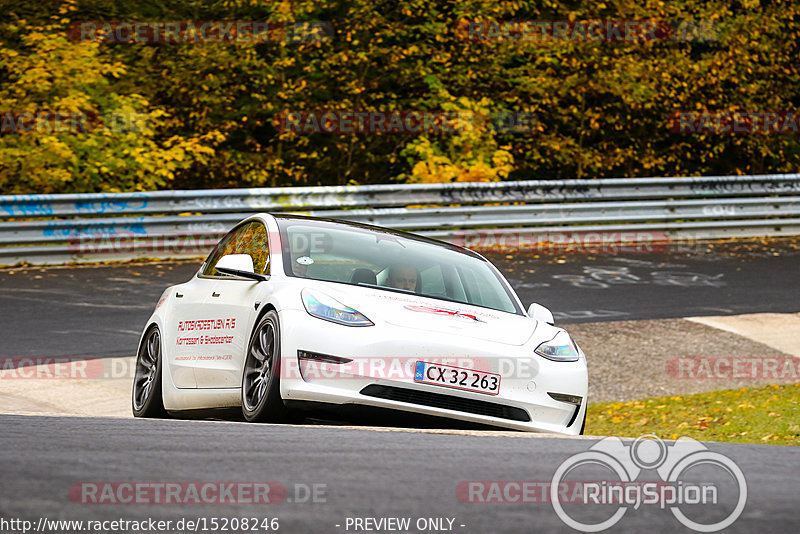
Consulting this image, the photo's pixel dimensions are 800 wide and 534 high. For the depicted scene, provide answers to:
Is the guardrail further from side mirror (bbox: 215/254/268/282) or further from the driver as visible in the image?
the driver

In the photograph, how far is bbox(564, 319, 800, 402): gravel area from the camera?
10.8 metres

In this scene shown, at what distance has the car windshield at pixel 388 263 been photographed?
25.0ft

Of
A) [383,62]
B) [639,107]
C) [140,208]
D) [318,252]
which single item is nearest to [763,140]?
[639,107]

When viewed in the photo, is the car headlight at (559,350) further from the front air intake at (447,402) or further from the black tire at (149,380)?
the black tire at (149,380)

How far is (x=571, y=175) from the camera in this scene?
25.2 metres

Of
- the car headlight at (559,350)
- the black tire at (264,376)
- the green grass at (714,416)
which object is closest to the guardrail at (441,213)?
the green grass at (714,416)

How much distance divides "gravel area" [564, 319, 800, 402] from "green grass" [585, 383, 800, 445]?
0.29 meters

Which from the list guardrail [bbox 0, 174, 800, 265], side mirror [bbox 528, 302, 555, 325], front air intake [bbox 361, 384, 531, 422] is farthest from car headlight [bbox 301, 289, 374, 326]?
guardrail [bbox 0, 174, 800, 265]

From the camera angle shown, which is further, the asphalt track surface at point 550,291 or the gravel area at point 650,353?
the asphalt track surface at point 550,291

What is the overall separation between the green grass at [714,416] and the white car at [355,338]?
1.85m

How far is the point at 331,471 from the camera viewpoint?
454 centimetres

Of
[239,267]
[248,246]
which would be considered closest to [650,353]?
[248,246]

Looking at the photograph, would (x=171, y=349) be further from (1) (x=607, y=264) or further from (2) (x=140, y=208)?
(1) (x=607, y=264)

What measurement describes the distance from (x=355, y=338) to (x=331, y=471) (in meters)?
2.14
